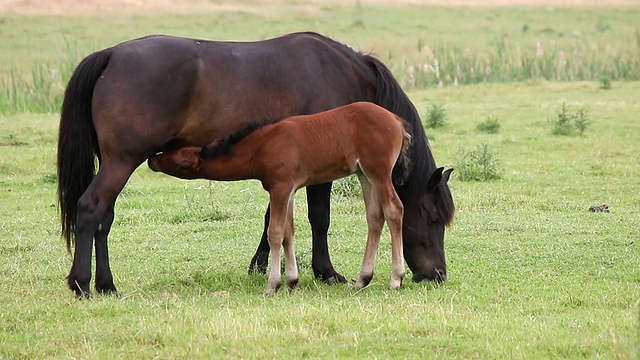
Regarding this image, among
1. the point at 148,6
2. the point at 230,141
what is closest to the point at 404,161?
the point at 230,141

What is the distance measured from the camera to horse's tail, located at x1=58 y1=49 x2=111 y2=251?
6.74m

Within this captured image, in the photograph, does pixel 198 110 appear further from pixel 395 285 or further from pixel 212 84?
pixel 395 285

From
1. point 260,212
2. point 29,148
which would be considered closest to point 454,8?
point 29,148

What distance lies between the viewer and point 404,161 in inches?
279

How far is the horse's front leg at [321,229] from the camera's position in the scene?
742 centimetres

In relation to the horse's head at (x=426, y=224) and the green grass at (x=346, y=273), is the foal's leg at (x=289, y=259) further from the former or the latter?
the horse's head at (x=426, y=224)

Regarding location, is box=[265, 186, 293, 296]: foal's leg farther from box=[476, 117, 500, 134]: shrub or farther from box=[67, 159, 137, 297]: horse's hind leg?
box=[476, 117, 500, 134]: shrub

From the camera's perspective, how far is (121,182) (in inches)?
261

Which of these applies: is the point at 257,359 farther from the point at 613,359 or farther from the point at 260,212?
the point at 260,212

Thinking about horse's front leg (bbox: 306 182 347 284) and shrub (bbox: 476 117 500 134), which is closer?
horse's front leg (bbox: 306 182 347 284)

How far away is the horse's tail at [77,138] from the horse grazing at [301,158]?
1.99 feet

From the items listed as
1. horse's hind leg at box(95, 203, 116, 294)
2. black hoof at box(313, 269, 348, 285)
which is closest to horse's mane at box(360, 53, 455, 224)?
black hoof at box(313, 269, 348, 285)

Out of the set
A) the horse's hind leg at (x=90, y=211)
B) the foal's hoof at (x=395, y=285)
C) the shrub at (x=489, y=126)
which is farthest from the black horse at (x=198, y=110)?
the shrub at (x=489, y=126)

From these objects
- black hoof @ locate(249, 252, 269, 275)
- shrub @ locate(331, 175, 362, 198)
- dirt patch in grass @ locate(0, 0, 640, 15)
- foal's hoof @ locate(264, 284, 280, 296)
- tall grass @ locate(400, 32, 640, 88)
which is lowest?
dirt patch in grass @ locate(0, 0, 640, 15)
